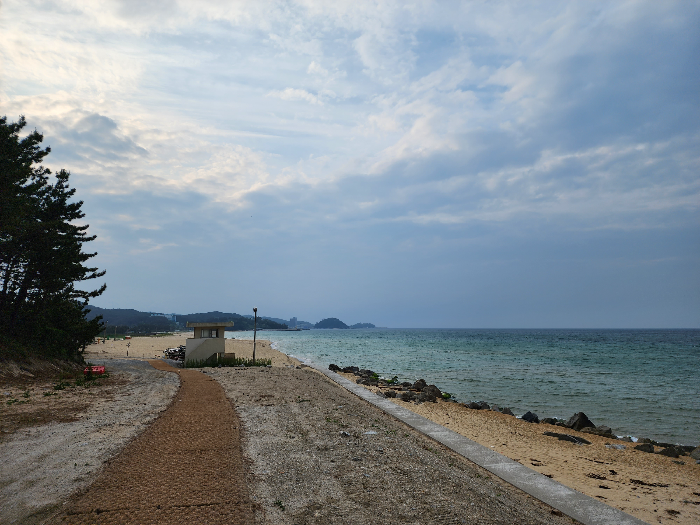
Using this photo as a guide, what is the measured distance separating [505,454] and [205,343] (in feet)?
73.9

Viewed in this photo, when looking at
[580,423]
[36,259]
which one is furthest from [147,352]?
[580,423]

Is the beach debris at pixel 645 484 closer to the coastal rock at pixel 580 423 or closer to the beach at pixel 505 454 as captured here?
the beach at pixel 505 454

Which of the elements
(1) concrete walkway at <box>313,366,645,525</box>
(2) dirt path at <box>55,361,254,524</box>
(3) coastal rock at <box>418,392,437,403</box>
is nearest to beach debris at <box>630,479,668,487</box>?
(1) concrete walkway at <box>313,366,645,525</box>

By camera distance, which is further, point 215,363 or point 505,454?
point 215,363

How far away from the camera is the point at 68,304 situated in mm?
23859

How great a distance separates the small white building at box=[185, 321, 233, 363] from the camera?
27.6m

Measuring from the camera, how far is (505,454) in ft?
35.5

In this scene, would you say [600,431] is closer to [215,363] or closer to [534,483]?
[534,483]

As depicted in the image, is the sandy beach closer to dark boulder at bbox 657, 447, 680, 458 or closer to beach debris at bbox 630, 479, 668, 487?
dark boulder at bbox 657, 447, 680, 458

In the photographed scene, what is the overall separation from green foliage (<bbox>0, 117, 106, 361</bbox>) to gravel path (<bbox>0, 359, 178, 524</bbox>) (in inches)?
416

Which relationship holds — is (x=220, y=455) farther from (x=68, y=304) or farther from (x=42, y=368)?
(x=68, y=304)

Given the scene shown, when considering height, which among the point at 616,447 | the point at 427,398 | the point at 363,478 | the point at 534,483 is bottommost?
the point at 616,447

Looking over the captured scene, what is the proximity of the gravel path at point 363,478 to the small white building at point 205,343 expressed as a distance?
56.2 ft

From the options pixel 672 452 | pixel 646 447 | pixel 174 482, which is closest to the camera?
pixel 174 482
